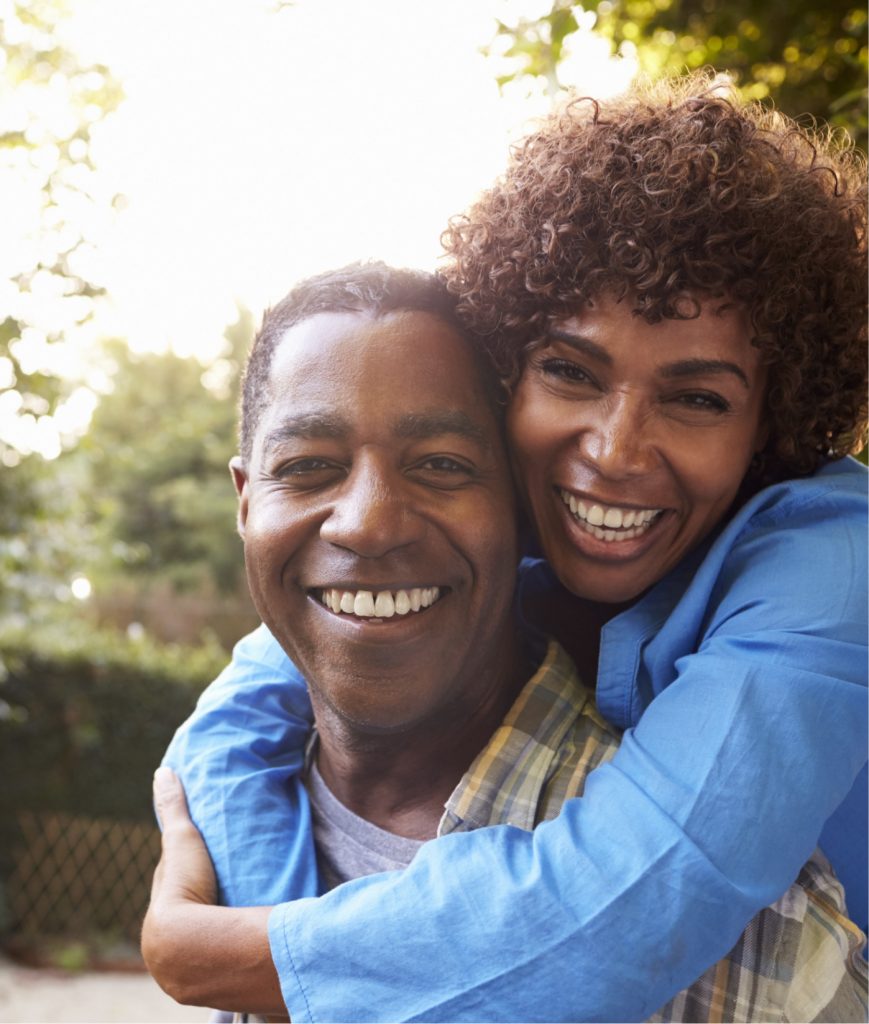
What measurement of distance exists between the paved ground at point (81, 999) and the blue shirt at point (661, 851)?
7958mm

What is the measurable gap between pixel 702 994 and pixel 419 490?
878mm

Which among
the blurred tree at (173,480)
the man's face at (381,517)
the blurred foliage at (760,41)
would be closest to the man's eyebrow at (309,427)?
the man's face at (381,517)

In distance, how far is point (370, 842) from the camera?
203 centimetres

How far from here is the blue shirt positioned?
1.51 meters

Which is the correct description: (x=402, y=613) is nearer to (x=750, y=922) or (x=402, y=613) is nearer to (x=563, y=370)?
(x=563, y=370)

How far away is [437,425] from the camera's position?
183 centimetres

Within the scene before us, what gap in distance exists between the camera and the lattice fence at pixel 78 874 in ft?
32.4

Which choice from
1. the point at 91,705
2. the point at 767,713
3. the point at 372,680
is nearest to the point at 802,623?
the point at 767,713

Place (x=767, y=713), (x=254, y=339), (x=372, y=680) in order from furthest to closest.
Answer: (x=254, y=339) < (x=372, y=680) < (x=767, y=713)

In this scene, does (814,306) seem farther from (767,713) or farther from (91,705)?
(91,705)

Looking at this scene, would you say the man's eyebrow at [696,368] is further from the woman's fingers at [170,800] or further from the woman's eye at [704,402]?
the woman's fingers at [170,800]

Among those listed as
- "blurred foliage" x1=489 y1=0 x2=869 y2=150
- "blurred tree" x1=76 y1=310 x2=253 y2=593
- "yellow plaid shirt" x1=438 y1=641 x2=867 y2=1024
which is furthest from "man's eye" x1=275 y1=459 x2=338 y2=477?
"blurred tree" x1=76 y1=310 x2=253 y2=593

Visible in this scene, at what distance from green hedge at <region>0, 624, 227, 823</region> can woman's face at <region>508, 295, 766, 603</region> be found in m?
8.63

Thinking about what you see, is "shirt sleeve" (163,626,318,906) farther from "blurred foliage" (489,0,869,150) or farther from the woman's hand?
"blurred foliage" (489,0,869,150)
